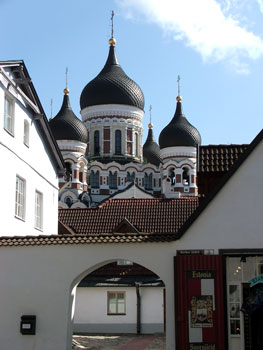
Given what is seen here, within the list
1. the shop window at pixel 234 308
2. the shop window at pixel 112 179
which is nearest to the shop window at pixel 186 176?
the shop window at pixel 112 179

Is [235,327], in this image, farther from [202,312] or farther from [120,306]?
[120,306]

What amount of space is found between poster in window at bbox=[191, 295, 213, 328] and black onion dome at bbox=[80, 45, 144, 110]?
53171mm

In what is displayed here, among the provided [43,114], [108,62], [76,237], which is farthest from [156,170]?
[76,237]

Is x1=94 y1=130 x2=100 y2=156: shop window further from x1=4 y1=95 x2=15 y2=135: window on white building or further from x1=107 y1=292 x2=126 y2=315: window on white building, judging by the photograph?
x1=4 y1=95 x2=15 y2=135: window on white building

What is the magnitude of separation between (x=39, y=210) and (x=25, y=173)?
2616 mm

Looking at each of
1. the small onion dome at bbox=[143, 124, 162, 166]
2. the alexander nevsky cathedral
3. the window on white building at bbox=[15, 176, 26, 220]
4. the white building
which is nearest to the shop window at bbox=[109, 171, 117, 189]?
the alexander nevsky cathedral

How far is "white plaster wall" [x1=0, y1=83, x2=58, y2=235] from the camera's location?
20.1 meters

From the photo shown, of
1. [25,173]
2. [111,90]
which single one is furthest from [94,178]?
[25,173]

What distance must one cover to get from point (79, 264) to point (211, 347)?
3.86m

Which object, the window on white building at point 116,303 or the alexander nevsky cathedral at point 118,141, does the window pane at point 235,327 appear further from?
the alexander nevsky cathedral at point 118,141

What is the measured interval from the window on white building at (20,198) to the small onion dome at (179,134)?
4590 cm

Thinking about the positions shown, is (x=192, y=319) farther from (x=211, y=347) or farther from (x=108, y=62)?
(x=108, y=62)

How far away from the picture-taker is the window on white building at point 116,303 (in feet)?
97.9

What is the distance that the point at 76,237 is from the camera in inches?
687
